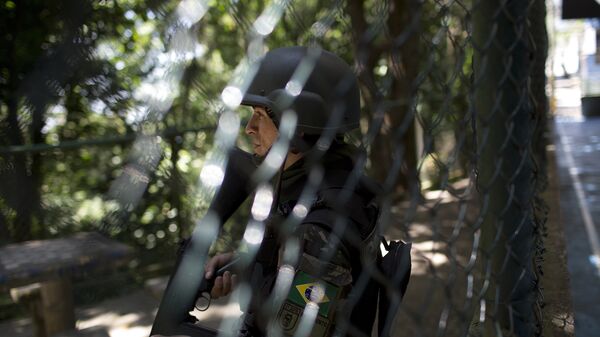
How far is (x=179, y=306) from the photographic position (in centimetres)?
164

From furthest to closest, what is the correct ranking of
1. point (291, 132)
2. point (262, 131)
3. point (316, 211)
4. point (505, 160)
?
point (262, 131)
point (505, 160)
point (316, 211)
point (291, 132)

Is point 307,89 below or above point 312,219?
above

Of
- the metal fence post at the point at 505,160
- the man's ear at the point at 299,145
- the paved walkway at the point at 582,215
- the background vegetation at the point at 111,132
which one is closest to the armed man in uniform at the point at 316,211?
the man's ear at the point at 299,145

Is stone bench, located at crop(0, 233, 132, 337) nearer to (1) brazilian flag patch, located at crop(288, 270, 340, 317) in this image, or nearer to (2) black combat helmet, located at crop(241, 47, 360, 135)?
(2) black combat helmet, located at crop(241, 47, 360, 135)

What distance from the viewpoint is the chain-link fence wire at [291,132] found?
1.18 m

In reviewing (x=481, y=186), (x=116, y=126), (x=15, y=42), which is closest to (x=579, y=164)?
(x=116, y=126)

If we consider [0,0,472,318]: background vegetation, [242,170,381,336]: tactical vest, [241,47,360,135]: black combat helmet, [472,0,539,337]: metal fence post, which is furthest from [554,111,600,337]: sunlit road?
[241,47,360,135]: black combat helmet

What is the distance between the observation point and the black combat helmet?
1.49 metres

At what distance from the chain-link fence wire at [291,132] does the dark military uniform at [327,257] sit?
0.18 ft

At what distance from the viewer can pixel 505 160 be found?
1.60 metres

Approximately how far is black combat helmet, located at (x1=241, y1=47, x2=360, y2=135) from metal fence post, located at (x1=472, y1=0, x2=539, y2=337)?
323mm

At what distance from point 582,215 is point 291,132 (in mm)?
4620

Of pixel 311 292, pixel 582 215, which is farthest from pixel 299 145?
pixel 582 215

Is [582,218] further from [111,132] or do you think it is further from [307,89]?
[307,89]
